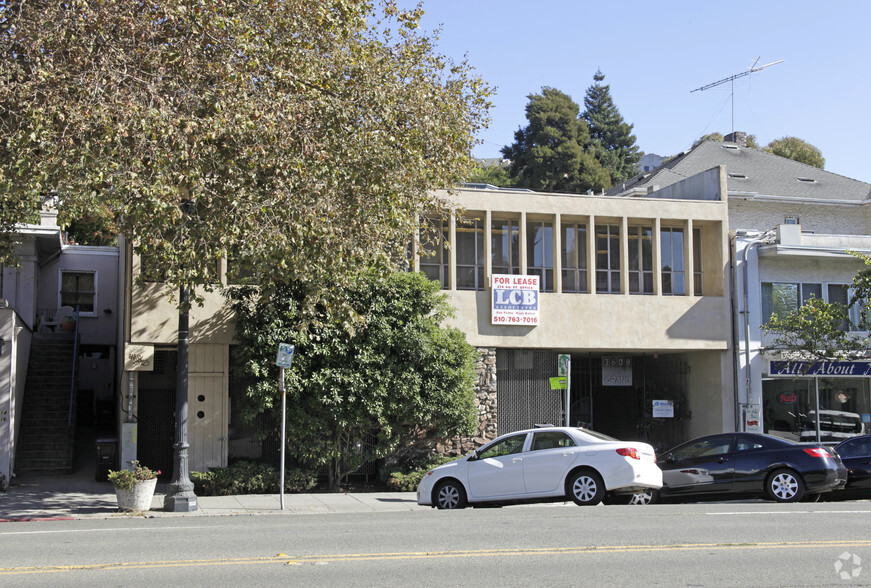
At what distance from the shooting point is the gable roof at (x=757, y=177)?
3222 cm

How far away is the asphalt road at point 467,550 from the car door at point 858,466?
4.08m

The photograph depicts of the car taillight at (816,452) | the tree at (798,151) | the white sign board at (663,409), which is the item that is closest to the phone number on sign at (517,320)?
the white sign board at (663,409)

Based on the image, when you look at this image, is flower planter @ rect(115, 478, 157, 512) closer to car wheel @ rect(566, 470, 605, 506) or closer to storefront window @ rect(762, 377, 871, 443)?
car wheel @ rect(566, 470, 605, 506)

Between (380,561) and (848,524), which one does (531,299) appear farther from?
(380,561)

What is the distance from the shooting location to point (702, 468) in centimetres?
1636

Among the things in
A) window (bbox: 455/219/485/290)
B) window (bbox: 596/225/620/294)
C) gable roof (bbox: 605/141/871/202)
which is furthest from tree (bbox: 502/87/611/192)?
window (bbox: 455/219/485/290)

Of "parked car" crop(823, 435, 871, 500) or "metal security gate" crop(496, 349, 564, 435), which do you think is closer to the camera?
"parked car" crop(823, 435, 871, 500)

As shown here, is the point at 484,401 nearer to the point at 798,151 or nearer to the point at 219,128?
the point at 219,128

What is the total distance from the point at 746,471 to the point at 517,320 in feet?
27.0

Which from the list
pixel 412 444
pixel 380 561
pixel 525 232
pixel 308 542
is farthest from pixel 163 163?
pixel 525 232

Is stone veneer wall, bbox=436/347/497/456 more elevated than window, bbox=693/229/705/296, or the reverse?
window, bbox=693/229/705/296

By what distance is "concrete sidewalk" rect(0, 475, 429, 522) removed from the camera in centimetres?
1575

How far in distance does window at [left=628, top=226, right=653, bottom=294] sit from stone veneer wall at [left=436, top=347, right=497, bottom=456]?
5228 mm

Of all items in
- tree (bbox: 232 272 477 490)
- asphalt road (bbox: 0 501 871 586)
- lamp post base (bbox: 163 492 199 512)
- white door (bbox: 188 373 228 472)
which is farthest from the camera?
white door (bbox: 188 373 228 472)
